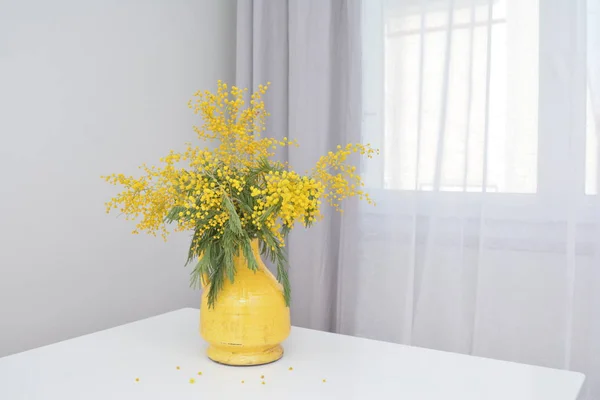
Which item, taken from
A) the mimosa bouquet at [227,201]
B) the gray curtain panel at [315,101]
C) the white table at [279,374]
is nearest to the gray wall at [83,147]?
the gray curtain panel at [315,101]

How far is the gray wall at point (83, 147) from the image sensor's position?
1.61 metres

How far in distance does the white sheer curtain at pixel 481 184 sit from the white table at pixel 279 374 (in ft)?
2.11

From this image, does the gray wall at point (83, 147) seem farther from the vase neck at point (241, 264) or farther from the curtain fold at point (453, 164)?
the vase neck at point (241, 264)

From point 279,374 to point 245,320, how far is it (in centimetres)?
12

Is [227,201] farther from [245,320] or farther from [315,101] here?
[315,101]

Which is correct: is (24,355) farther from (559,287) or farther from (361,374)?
(559,287)

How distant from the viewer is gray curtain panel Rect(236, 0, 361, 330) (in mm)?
2053

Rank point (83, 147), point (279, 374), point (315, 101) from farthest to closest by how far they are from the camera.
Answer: point (315, 101) → point (83, 147) → point (279, 374)

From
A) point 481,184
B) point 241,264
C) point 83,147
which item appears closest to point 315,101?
point 481,184

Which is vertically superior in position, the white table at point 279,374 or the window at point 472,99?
the window at point 472,99

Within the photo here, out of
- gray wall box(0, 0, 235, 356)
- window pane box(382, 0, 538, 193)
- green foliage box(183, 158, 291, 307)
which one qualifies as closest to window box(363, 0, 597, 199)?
window pane box(382, 0, 538, 193)

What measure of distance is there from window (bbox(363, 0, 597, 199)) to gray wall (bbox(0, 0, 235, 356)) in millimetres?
715

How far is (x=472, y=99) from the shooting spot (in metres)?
1.83

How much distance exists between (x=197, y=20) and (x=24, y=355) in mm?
1413
